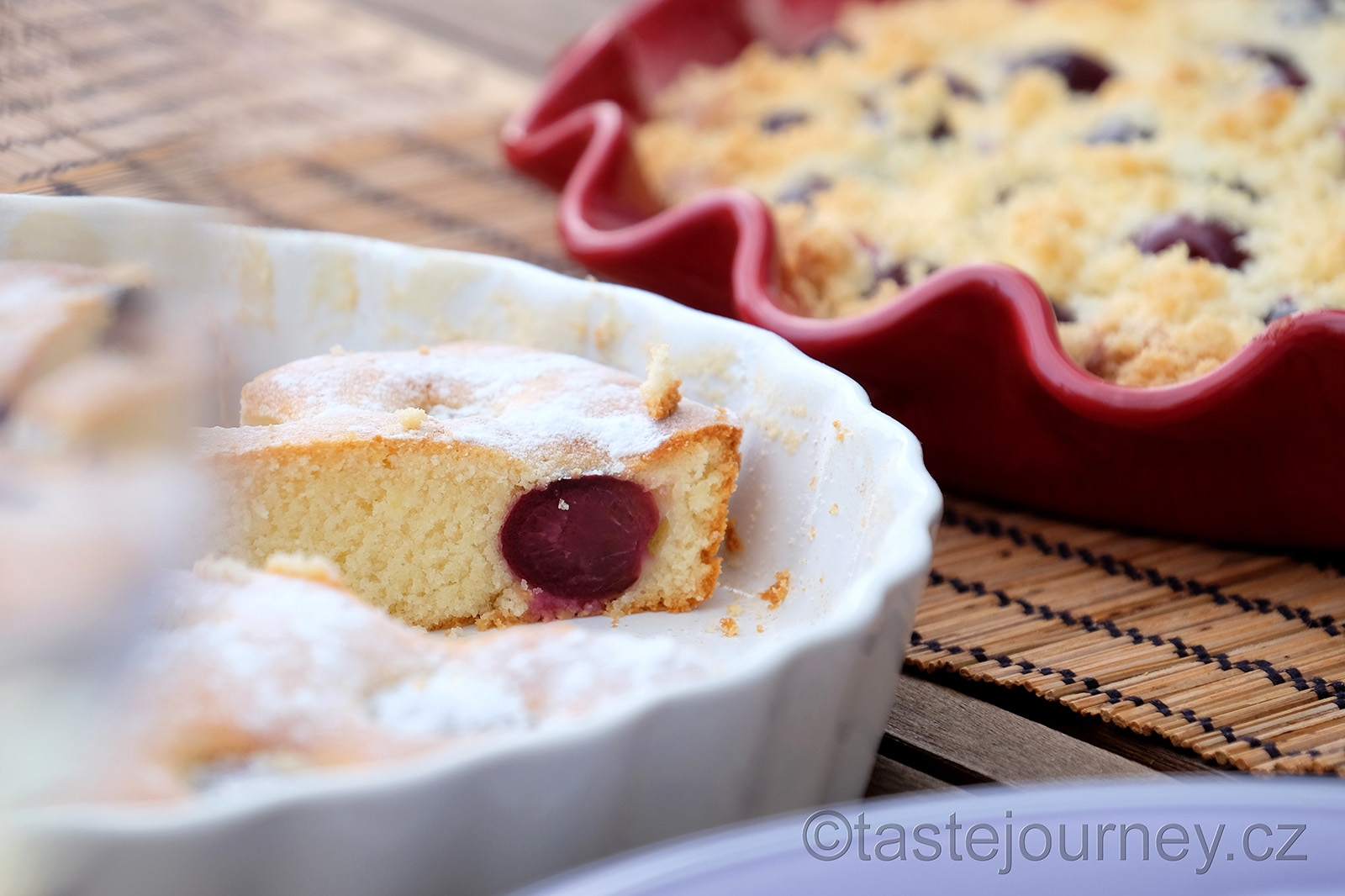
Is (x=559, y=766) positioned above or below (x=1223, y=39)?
below

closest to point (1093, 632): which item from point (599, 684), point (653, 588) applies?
point (653, 588)

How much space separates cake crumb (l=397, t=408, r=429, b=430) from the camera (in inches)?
39.2

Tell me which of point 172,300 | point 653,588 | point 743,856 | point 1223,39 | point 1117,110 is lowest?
point 653,588

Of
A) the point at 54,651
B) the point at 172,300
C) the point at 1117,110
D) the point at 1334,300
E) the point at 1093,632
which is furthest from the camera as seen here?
the point at 1117,110

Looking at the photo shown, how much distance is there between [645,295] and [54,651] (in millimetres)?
713

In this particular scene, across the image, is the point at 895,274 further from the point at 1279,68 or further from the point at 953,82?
the point at 1279,68

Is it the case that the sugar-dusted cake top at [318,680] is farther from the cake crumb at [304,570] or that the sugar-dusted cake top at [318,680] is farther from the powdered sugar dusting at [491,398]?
the powdered sugar dusting at [491,398]

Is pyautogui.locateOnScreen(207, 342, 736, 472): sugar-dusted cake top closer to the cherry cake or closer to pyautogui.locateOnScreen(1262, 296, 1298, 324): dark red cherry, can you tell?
the cherry cake

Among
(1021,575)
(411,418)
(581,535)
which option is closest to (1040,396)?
(1021,575)

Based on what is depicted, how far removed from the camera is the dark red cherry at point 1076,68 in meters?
1.70

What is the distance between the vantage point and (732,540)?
109 centimetres

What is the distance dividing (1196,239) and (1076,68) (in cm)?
52

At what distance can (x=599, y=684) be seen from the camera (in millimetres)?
718

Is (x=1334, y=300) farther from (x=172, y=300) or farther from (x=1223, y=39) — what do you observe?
(x=172, y=300)
